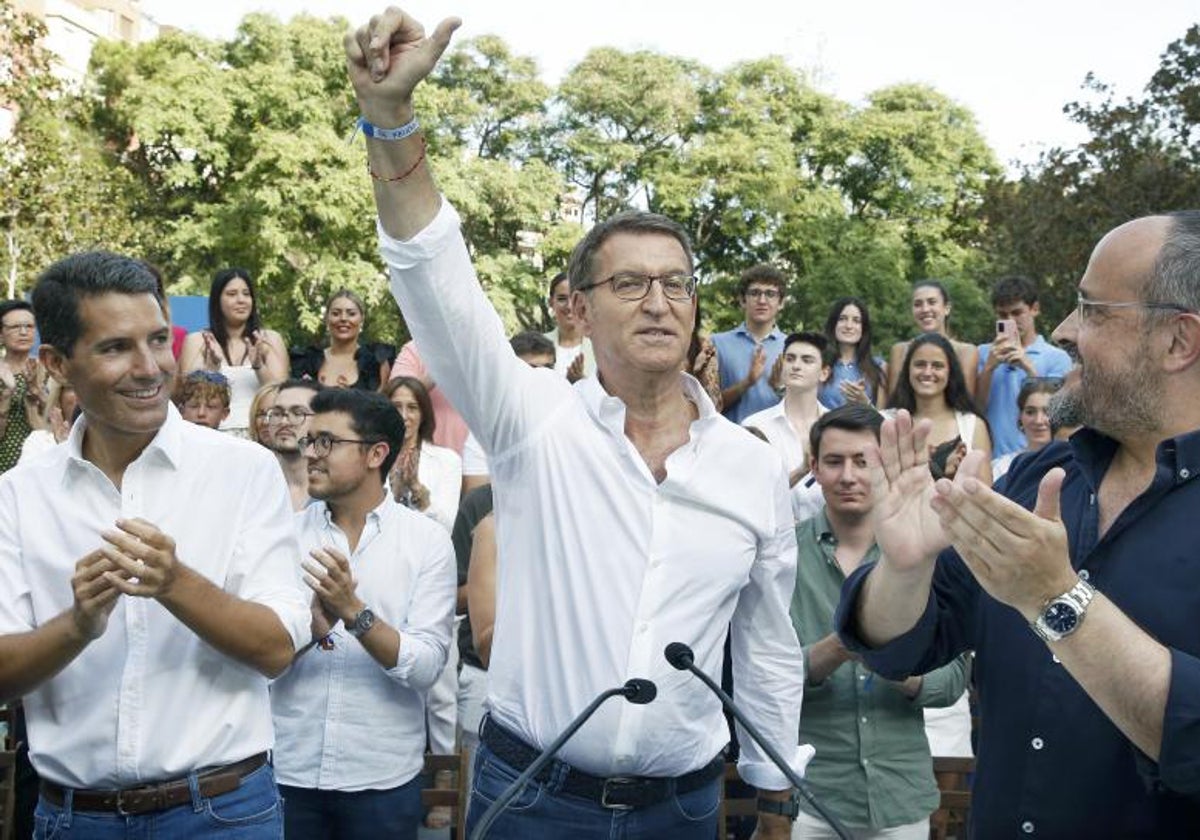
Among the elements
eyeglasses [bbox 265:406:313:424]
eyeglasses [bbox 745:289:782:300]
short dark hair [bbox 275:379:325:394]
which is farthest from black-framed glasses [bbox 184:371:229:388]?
eyeglasses [bbox 745:289:782:300]

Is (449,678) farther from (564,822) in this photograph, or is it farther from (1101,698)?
(1101,698)

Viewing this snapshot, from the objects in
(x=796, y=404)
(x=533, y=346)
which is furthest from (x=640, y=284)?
(x=796, y=404)

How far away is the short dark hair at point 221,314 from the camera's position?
330 inches

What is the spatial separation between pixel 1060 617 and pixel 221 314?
6.92 meters

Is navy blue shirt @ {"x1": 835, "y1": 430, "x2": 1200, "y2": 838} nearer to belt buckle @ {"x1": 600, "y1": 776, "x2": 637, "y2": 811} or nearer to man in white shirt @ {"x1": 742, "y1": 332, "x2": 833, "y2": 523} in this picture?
belt buckle @ {"x1": 600, "y1": 776, "x2": 637, "y2": 811}

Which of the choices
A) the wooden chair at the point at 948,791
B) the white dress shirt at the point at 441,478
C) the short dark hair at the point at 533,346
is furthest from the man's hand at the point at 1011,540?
the short dark hair at the point at 533,346

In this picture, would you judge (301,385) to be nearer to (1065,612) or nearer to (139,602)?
(139,602)

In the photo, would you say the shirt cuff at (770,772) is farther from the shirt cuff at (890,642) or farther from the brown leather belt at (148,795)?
A: the brown leather belt at (148,795)

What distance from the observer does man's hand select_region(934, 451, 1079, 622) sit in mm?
2318

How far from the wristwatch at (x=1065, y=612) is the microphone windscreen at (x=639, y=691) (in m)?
0.71

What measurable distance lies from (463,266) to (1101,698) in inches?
Result: 59.0

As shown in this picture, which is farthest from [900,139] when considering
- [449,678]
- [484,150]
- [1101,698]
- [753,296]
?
[1101,698]

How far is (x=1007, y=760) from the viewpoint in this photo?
2.75 metres

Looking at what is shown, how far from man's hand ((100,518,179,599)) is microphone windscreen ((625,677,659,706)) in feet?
3.45
